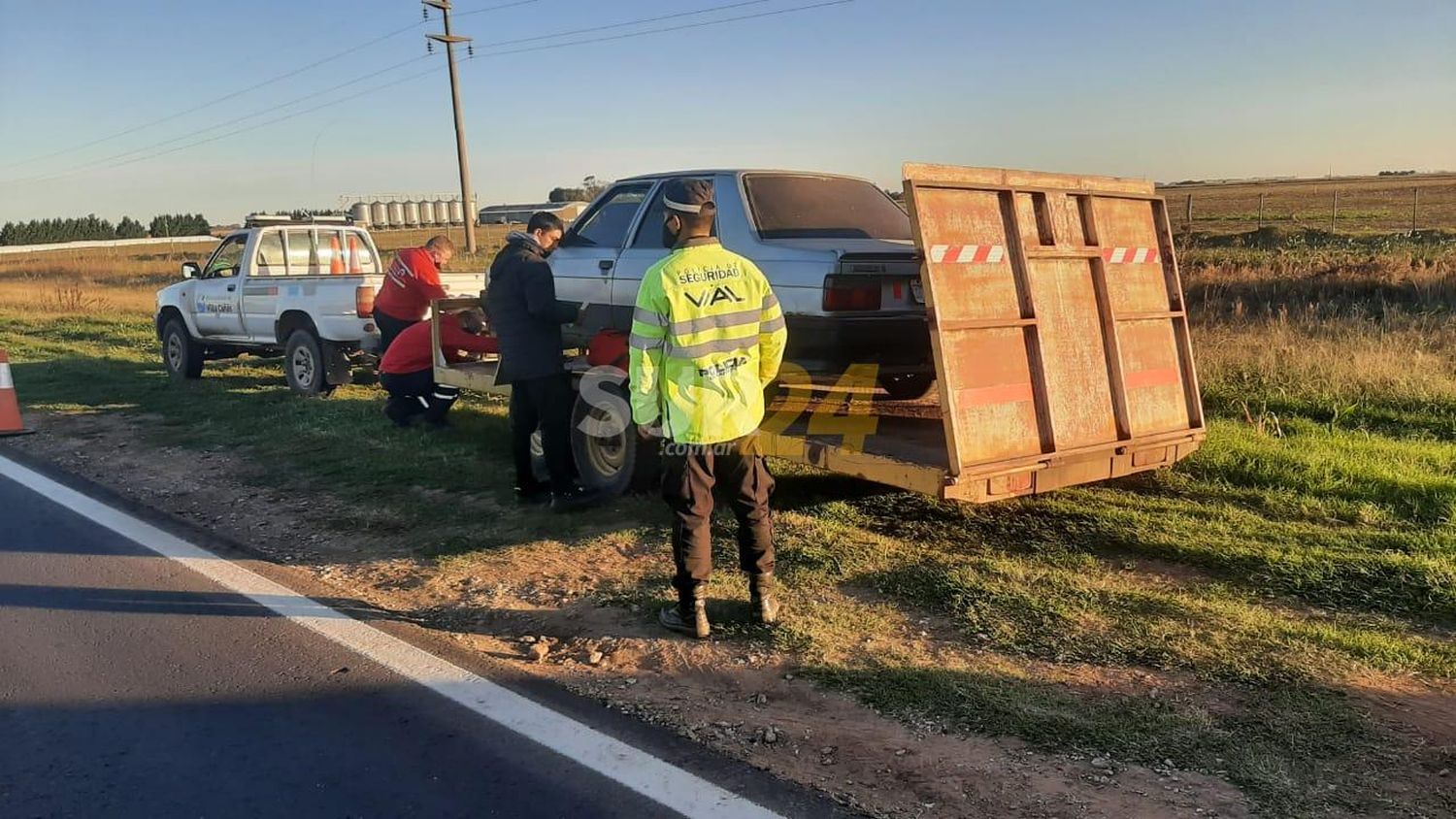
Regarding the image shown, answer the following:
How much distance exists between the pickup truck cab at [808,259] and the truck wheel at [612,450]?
73cm

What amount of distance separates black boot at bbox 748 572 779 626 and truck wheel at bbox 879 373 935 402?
9.13ft

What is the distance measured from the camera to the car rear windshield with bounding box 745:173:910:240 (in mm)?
5996

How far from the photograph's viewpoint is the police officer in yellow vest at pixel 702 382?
4.19 m

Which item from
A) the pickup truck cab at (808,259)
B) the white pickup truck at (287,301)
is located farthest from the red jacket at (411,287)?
the pickup truck cab at (808,259)

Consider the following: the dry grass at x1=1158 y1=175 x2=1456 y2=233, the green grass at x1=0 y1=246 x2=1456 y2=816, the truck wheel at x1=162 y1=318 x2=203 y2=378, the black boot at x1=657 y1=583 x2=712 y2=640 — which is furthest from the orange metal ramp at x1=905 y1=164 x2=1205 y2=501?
the dry grass at x1=1158 y1=175 x2=1456 y2=233

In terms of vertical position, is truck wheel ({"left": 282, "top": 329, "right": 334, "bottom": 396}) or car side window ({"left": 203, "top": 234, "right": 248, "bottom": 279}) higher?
car side window ({"left": 203, "top": 234, "right": 248, "bottom": 279})

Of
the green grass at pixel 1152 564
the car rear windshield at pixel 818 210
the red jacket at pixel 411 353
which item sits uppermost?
the car rear windshield at pixel 818 210

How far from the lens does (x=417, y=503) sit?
660 cm

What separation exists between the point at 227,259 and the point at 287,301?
201cm

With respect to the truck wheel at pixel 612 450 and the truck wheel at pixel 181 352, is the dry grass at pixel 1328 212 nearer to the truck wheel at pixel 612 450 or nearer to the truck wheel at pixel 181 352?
the truck wheel at pixel 181 352

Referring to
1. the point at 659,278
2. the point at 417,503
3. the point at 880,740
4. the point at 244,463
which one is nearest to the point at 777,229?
the point at 659,278

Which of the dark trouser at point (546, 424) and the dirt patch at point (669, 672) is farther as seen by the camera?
the dark trouser at point (546, 424)

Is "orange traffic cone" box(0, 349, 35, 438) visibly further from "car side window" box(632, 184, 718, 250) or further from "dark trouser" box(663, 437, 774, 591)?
"dark trouser" box(663, 437, 774, 591)

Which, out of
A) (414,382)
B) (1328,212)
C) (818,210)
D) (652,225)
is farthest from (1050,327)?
(1328,212)
